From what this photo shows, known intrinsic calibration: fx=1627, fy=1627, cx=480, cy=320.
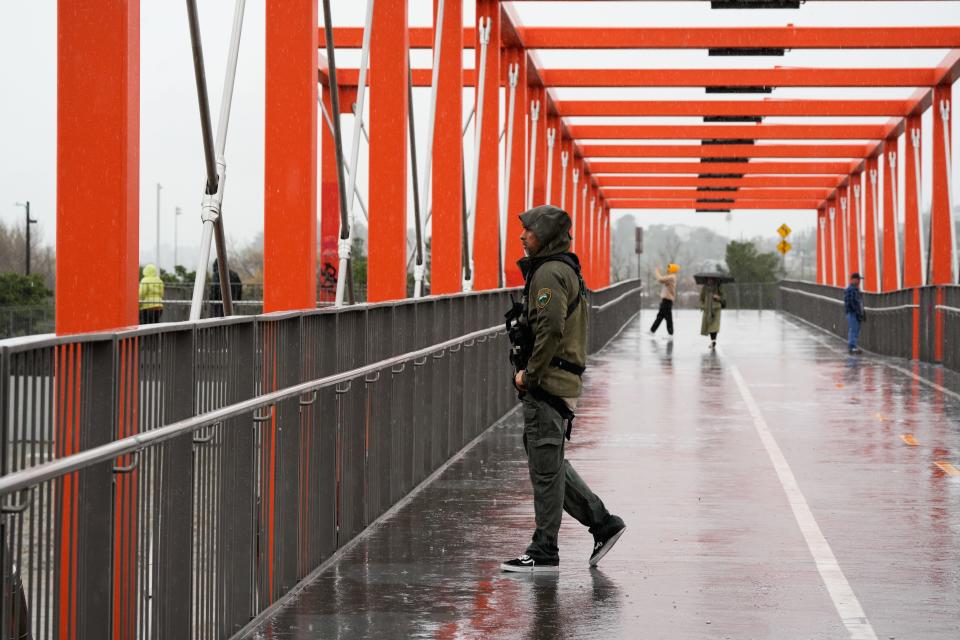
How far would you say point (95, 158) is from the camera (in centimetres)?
701

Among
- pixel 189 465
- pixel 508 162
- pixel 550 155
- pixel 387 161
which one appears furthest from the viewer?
pixel 550 155

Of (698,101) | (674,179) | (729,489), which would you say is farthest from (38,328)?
(674,179)

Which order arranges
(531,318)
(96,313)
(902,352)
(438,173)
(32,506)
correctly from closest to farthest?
(32,506) → (96,313) → (531,318) → (438,173) → (902,352)

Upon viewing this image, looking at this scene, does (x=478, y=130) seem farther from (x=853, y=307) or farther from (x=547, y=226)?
(x=547, y=226)

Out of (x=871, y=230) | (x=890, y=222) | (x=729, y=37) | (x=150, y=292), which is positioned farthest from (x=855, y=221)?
(x=150, y=292)

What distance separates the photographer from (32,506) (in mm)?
4254

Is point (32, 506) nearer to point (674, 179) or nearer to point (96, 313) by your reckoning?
point (96, 313)

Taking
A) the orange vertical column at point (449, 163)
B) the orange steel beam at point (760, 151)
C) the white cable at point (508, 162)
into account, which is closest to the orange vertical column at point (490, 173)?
the white cable at point (508, 162)

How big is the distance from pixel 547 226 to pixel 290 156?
3122 millimetres

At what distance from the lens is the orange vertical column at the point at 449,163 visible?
17953 mm

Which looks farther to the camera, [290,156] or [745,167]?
[745,167]

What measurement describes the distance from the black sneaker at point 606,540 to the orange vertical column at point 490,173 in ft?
45.8

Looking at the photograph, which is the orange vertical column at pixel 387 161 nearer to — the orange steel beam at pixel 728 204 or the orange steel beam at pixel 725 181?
the orange steel beam at pixel 725 181

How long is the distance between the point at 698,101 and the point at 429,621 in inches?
1148
